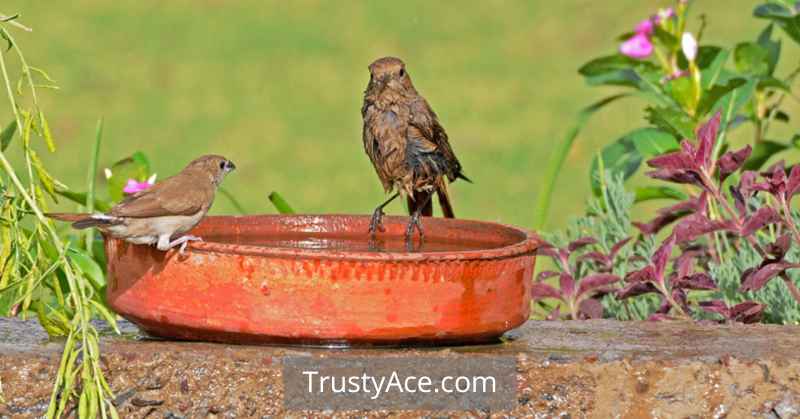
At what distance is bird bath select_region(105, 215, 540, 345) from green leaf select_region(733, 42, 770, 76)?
7.56ft

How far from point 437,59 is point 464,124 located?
154cm

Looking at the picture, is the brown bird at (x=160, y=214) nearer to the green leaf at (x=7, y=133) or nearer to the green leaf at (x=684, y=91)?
the green leaf at (x=7, y=133)

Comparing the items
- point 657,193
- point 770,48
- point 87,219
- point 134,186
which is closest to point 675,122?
point 657,193

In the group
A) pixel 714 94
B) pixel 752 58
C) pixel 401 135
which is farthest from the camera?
pixel 752 58

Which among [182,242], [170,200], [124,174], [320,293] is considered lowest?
[320,293]

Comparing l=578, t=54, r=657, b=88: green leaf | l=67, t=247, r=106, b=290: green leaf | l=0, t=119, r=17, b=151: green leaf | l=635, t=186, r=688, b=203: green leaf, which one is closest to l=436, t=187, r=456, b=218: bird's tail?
l=635, t=186, r=688, b=203: green leaf

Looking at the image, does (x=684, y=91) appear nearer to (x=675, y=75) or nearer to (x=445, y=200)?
(x=675, y=75)

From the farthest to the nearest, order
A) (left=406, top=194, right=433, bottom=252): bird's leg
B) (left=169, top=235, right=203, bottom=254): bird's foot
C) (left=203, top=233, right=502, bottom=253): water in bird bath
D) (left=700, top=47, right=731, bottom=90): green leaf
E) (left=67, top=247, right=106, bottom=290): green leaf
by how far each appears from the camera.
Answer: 1. (left=700, top=47, right=731, bottom=90): green leaf
2. (left=67, top=247, right=106, bottom=290): green leaf
3. (left=406, top=194, right=433, bottom=252): bird's leg
4. (left=203, top=233, right=502, bottom=253): water in bird bath
5. (left=169, top=235, right=203, bottom=254): bird's foot

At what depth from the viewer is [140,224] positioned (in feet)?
11.8

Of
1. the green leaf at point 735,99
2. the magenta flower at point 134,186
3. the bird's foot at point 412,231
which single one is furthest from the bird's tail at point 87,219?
the green leaf at point 735,99

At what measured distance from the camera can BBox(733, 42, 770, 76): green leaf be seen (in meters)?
5.66

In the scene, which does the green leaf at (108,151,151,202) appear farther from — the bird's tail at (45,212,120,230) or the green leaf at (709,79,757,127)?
the green leaf at (709,79,757,127)

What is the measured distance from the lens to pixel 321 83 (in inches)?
441

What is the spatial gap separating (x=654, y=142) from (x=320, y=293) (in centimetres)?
218
